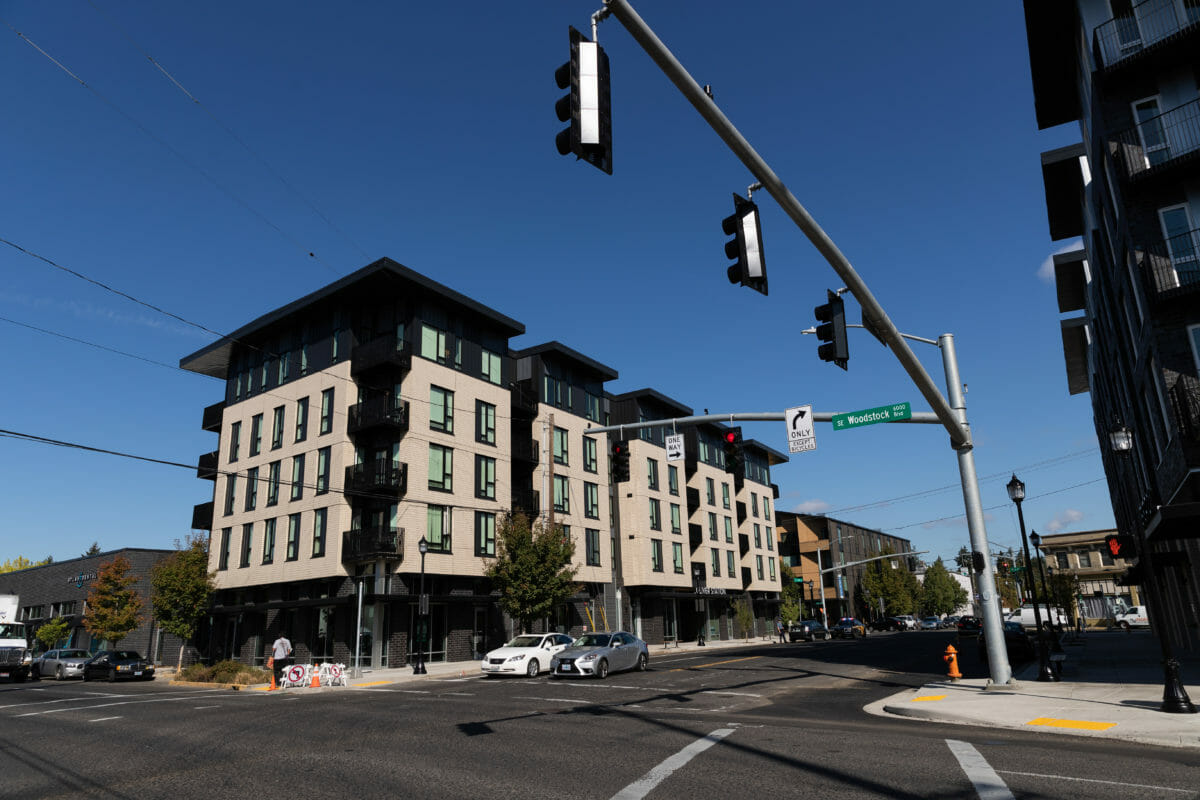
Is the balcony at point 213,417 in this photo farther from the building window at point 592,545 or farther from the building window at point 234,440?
the building window at point 592,545

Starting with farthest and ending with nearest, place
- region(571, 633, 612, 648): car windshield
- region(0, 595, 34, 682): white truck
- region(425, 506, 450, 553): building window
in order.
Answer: region(425, 506, 450, 553): building window → region(0, 595, 34, 682): white truck → region(571, 633, 612, 648): car windshield

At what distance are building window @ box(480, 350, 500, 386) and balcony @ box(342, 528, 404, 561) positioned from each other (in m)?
11.0

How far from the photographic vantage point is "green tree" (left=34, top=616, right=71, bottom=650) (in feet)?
175

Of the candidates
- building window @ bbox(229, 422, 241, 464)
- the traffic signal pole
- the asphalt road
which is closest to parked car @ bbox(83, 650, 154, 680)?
building window @ bbox(229, 422, 241, 464)

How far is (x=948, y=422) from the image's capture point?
15766 mm

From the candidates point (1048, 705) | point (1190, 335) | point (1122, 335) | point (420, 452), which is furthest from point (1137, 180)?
point (420, 452)

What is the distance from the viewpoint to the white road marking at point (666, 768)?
294 inches

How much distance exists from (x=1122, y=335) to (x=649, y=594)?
121 feet

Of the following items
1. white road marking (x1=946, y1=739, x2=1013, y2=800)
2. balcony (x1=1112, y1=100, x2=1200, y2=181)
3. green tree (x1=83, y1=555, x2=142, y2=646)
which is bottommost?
white road marking (x1=946, y1=739, x2=1013, y2=800)

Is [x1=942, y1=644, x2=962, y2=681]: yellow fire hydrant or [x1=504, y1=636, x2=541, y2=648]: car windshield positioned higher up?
[x1=504, y1=636, x2=541, y2=648]: car windshield

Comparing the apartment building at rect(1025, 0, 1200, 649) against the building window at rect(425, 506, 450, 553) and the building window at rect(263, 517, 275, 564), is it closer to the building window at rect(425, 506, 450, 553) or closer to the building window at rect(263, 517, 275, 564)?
the building window at rect(425, 506, 450, 553)

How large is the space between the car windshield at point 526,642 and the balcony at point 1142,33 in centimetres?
2458

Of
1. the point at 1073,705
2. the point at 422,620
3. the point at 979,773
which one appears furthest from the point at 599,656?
the point at 979,773

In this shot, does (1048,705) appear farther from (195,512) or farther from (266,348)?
(195,512)
